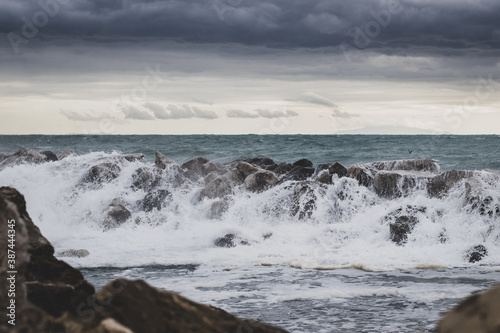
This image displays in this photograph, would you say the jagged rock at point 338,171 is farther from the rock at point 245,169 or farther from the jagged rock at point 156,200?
the jagged rock at point 156,200

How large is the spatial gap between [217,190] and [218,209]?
1423 millimetres

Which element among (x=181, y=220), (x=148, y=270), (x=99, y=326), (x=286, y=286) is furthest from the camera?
(x=181, y=220)

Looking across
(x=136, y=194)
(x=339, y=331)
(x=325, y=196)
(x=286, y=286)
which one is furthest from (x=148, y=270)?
(x=136, y=194)

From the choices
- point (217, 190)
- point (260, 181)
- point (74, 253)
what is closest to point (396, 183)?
point (260, 181)

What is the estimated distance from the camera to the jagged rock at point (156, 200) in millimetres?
17344

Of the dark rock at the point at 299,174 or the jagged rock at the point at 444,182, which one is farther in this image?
the dark rock at the point at 299,174

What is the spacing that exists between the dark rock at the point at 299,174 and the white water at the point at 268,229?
2451 millimetres

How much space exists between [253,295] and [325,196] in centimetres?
747

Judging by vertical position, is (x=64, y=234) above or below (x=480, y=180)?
below

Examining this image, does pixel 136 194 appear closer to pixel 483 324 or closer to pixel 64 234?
pixel 64 234

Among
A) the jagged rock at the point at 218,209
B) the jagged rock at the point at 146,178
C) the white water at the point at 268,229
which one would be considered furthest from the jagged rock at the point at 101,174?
the jagged rock at the point at 218,209

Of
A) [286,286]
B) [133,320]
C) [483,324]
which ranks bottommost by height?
[286,286]

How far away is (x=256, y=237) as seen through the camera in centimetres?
1389

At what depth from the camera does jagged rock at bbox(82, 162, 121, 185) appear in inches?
765
